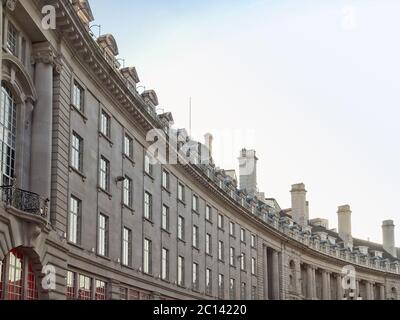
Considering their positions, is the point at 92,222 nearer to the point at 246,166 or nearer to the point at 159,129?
the point at 159,129

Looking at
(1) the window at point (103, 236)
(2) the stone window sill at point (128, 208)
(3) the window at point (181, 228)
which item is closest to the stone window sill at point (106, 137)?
(2) the stone window sill at point (128, 208)

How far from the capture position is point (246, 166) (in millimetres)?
94125

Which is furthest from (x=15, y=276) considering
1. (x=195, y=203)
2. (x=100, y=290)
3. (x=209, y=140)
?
(x=209, y=140)

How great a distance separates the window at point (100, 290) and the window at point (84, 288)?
37.0 inches

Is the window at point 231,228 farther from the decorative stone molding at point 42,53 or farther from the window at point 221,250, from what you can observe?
the decorative stone molding at point 42,53

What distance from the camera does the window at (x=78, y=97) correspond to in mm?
35522

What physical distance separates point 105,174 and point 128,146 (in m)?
5.47

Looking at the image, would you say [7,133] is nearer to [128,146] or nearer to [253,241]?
[128,146]

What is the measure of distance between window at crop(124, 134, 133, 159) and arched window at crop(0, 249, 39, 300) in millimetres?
15574

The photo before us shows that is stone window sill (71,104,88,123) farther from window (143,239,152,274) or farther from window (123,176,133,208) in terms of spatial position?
window (143,239,152,274)

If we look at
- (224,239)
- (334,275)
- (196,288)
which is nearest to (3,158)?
(196,288)

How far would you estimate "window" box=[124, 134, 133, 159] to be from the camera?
43.9 metres

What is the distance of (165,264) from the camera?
49531mm

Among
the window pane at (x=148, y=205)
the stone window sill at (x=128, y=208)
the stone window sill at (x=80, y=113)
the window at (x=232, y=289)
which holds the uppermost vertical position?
the stone window sill at (x=80, y=113)
